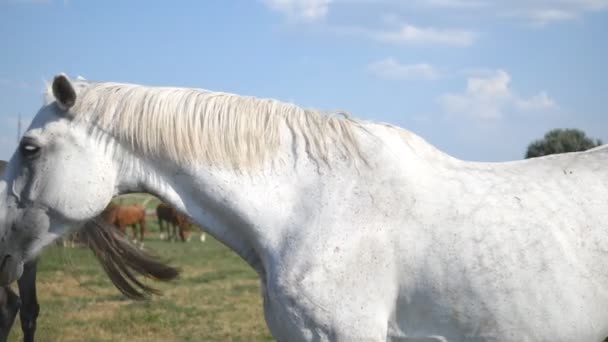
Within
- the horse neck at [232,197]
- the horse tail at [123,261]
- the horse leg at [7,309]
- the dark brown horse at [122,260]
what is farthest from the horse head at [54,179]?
the horse leg at [7,309]

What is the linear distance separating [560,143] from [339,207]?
10.1 metres

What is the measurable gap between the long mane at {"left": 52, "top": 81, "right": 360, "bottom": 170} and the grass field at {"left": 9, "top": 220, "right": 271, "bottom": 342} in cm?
134

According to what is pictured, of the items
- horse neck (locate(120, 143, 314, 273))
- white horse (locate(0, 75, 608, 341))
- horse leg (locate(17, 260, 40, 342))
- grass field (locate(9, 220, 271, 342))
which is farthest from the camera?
grass field (locate(9, 220, 271, 342))

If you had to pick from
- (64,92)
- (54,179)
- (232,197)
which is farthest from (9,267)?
(232,197)

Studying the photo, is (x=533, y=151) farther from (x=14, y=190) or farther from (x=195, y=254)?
(x=14, y=190)

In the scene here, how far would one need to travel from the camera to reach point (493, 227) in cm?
256

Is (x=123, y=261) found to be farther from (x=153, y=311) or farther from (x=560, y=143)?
(x=560, y=143)

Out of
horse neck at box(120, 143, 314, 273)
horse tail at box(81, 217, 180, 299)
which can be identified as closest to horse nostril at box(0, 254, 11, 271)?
horse neck at box(120, 143, 314, 273)

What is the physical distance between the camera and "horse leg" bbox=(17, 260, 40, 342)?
5941 millimetres

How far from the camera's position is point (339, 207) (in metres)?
2.62

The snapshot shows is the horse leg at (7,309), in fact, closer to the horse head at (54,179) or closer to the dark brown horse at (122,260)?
the dark brown horse at (122,260)

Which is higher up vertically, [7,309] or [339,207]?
[339,207]

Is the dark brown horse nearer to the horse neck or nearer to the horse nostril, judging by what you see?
the horse nostril

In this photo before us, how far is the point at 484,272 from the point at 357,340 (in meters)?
0.53
